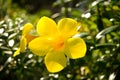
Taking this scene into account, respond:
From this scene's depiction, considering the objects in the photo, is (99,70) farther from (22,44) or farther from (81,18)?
(22,44)

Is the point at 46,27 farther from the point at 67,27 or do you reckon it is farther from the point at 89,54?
the point at 89,54

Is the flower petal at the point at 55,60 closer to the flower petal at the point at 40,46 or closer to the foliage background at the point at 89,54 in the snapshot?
the flower petal at the point at 40,46

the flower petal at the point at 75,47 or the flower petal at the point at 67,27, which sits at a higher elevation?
the flower petal at the point at 67,27

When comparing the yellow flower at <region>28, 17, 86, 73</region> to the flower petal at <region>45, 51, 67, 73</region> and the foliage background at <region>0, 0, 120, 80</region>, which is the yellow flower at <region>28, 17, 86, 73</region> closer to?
the flower petal at <region>45, 51, 67, 73</region>

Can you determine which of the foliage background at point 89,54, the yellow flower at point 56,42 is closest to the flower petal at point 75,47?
the yellow flower at point 56,42

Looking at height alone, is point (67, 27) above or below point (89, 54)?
above

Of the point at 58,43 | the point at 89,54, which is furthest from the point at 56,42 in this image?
the point at 89,54
